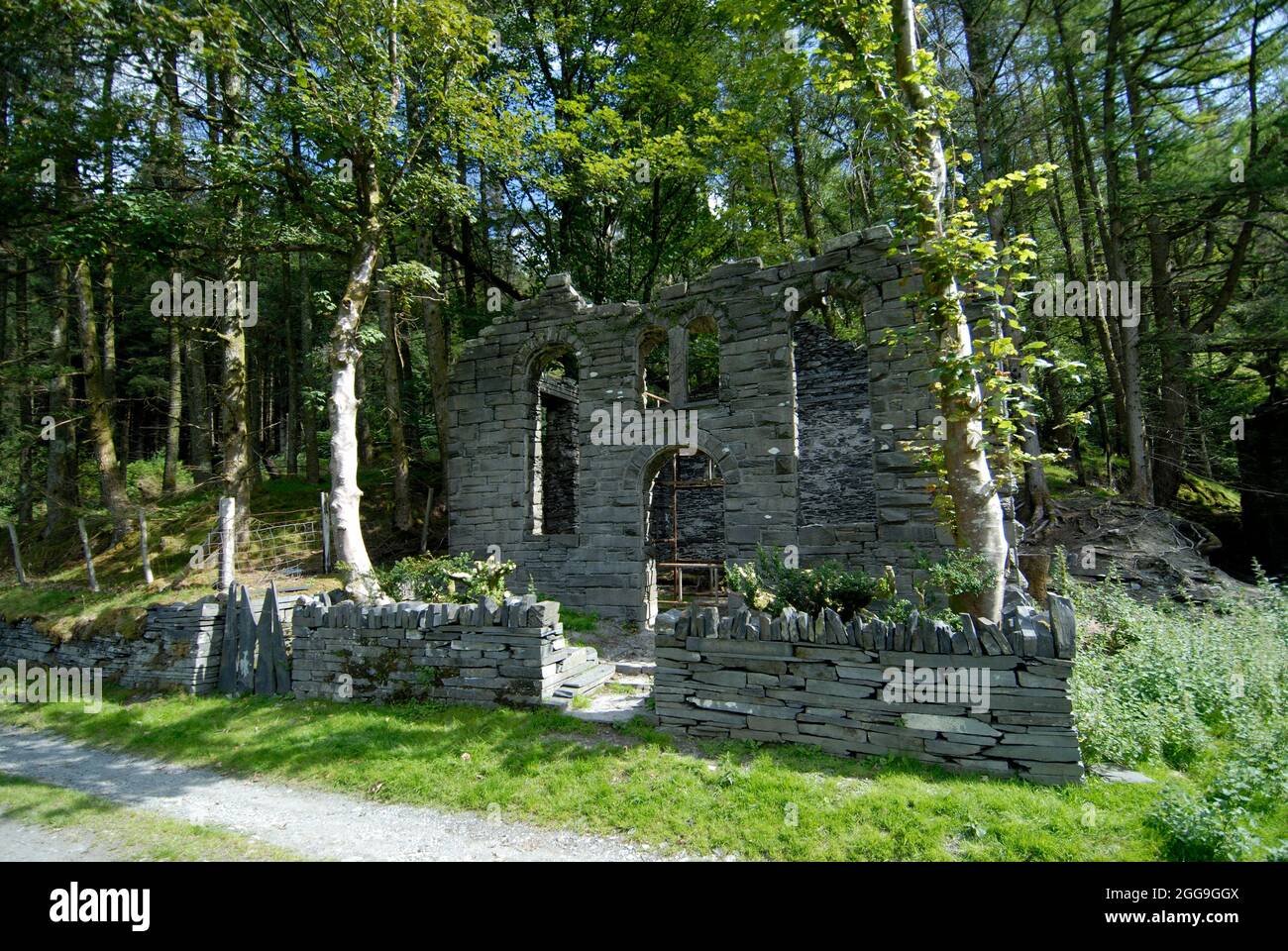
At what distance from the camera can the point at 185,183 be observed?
11.6 meters

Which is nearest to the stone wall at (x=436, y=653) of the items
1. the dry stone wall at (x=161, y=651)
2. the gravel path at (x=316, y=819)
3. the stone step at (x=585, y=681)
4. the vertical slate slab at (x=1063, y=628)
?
the stone step at (x=585, y=681)

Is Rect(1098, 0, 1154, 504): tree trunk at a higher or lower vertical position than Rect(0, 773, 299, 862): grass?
higher

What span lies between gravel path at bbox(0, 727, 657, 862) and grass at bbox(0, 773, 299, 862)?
12 cm

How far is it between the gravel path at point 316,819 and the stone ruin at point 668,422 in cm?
619

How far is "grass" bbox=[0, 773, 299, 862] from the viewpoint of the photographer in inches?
177

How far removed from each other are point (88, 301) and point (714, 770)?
1612cm

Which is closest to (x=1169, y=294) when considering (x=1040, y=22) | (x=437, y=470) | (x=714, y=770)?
(x=1040, y=22)

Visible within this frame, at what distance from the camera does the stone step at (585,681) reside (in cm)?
717

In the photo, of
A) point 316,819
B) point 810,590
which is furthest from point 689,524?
point 316,819

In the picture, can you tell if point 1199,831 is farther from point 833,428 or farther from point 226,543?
point 833,428

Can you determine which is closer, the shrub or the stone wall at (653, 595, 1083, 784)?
the stone wall at (653, 595, 1083, 784)

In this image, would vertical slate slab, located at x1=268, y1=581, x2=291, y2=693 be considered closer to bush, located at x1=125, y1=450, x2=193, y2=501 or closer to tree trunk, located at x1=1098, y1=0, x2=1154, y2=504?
bush, located at x1=125, y1=450, x2=193, y2=501

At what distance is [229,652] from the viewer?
28.1 ft

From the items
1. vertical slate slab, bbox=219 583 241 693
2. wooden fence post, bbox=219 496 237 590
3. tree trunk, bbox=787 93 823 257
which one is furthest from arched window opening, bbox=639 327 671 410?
vertical slate slab, bbox=219 583 241 693
